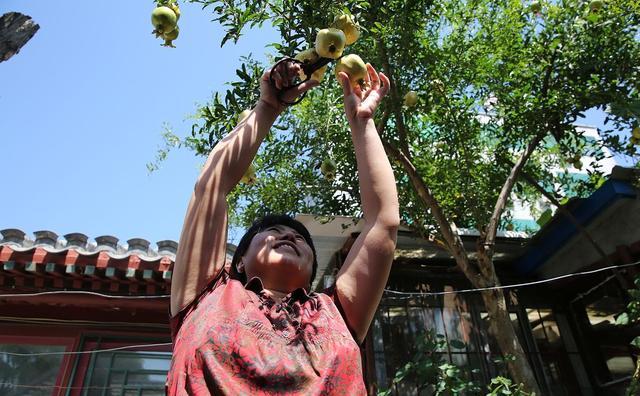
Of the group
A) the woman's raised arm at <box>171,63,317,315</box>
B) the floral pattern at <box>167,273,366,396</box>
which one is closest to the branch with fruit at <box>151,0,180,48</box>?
the woman's raised arm at <box>171,63,317,315</box>

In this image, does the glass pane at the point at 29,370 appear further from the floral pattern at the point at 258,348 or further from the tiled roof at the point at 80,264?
the floral pattern at the point at 258,348

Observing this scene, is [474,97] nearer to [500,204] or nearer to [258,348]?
[500,204]

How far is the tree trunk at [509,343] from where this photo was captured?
4.16m

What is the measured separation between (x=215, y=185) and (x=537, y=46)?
550 centimetres

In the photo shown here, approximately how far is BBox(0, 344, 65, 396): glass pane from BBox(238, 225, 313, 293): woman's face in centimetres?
367

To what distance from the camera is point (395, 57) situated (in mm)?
5129

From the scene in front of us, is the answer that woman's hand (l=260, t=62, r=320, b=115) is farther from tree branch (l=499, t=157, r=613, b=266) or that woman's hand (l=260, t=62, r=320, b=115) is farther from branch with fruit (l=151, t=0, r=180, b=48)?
tree branch (l=499, t=157, r=613, b=266)

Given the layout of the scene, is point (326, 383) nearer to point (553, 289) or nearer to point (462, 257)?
point (462, 257)

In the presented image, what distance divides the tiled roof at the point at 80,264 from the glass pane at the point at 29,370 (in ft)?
2.26

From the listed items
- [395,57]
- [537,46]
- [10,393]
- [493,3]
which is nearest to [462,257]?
[395,57]

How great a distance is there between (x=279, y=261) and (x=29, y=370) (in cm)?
396

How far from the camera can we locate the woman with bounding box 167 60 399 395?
114 centimetres

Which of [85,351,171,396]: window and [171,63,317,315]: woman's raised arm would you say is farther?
[85,351,171,396]: window

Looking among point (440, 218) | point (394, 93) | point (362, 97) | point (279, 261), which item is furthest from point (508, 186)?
point (279, 261)
